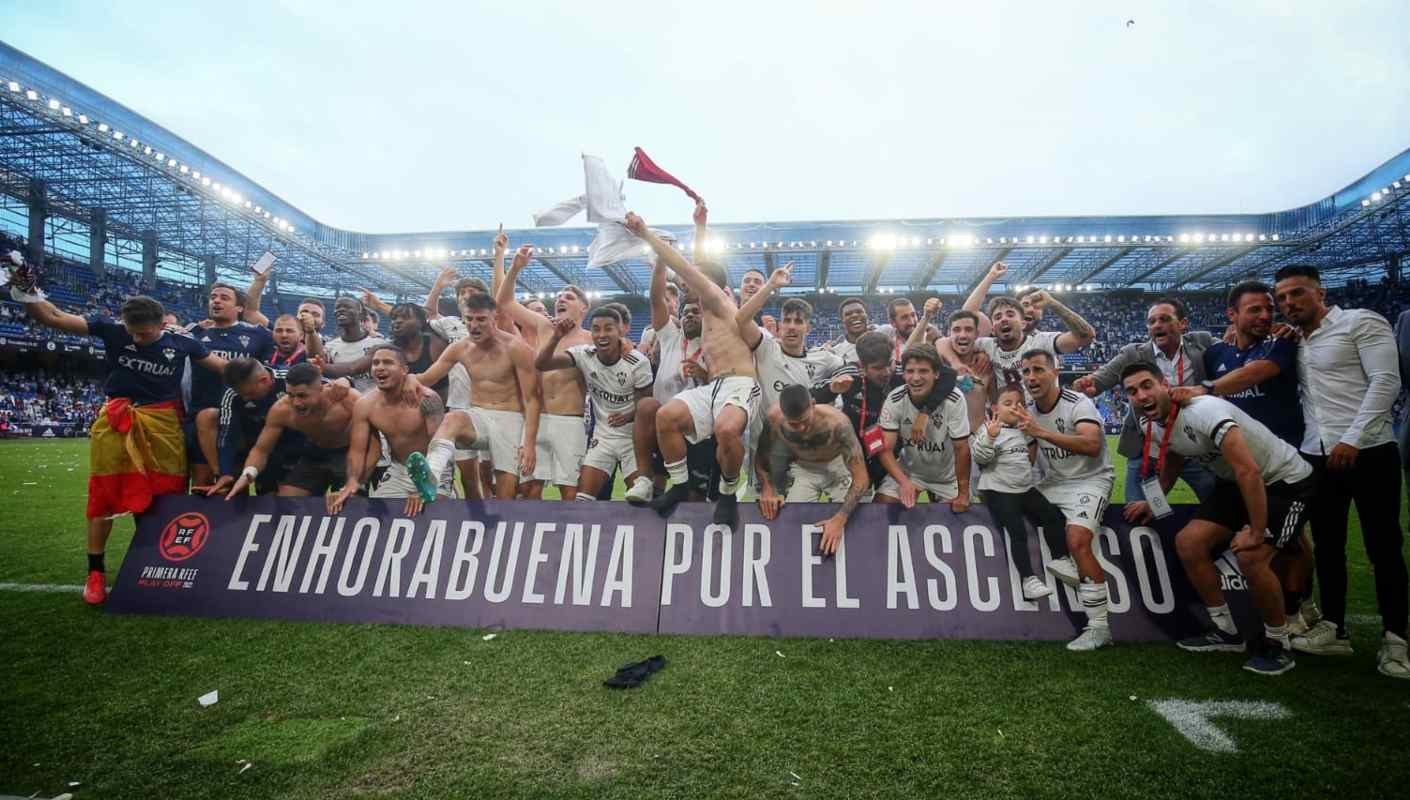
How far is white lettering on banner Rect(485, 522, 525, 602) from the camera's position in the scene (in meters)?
4.33

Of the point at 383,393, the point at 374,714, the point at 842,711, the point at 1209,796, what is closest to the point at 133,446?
the point at 383,393

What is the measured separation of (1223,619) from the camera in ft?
12.7

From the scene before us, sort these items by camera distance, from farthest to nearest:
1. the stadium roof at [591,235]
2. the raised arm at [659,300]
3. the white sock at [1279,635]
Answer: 1. the stadium roof at [591,235]
2. the raised arm at [659,300]
3. the white sock at [1279,635]

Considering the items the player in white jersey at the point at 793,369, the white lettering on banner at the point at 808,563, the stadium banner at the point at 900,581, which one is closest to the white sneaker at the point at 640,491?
the stadium banner at the point at 900,581

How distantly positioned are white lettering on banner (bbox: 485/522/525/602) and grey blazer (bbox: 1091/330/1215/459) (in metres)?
4.46

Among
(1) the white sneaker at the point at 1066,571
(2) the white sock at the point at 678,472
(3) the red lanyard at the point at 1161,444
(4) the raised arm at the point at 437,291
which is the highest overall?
(4) the raised arm at the point at 437,291

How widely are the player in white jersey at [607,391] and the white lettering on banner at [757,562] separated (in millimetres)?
1421

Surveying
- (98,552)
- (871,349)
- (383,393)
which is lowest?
(98,552)

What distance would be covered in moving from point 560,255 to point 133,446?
26.9 m

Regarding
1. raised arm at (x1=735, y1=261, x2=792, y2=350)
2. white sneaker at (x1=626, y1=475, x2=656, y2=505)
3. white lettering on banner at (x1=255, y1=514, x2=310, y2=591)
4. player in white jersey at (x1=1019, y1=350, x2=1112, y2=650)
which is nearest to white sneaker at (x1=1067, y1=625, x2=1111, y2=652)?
player in white jersey at (x1=1019, y1=350, x2=1112, y2=650)

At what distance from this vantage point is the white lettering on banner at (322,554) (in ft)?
14.8

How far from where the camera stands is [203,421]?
18.3 ft

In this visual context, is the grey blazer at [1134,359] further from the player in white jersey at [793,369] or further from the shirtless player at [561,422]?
the shirtless player at [561,422]

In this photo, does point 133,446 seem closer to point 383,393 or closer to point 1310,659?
point 383,393
